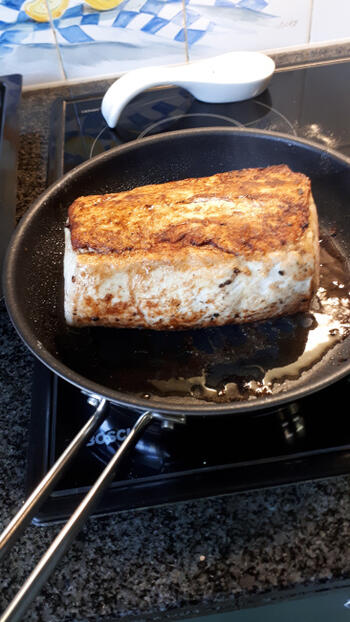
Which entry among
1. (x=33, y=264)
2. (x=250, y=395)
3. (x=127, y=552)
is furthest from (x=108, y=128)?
(x=127, y=552)

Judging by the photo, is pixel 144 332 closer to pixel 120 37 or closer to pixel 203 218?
pixel 203 218

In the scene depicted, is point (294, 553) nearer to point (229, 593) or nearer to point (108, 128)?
point (229, 593)

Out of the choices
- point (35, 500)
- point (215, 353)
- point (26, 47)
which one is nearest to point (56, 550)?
point (35, 500)

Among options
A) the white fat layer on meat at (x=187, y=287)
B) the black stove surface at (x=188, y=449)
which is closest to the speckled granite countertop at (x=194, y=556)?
the black stove surface at (x=188, y=449)

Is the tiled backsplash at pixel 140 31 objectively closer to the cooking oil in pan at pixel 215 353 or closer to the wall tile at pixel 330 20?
the wall tile at pixel 330 20

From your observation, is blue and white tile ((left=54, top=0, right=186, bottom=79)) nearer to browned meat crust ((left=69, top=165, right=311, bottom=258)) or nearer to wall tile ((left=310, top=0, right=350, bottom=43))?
wall tile ((left=310, top=0, right=350, bottom=43))

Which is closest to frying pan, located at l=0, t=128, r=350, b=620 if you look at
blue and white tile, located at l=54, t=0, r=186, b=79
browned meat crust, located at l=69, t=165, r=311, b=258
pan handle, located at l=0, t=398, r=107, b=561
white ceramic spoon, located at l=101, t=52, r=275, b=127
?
pan handle, located at l=0, t=398, r=107, b=561
